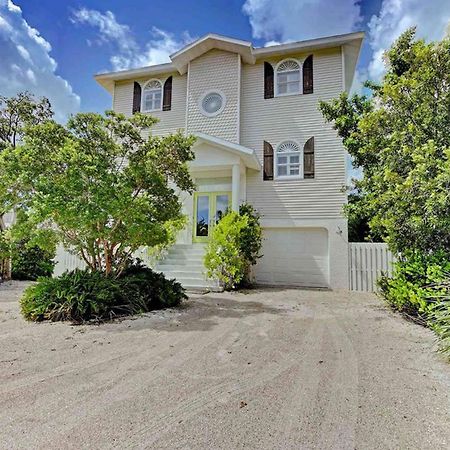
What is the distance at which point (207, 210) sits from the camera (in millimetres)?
12570

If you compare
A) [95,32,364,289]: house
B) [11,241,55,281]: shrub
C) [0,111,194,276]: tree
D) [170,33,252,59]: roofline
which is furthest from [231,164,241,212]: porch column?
[11,241,55,281]: shrub

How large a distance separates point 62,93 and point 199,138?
7337 mm

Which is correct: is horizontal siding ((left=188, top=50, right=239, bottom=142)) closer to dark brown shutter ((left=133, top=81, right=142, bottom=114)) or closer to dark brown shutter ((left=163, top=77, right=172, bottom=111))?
dark brown shutter ((left=163, top=77, right=172, bottom=111))

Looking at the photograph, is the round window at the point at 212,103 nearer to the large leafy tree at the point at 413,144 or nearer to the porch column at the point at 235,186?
the porch column at the point at 235,186

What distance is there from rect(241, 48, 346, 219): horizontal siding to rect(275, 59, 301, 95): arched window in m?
0.29

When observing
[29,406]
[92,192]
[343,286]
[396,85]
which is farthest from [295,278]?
[29,406]

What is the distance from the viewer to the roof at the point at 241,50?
39.4 ft

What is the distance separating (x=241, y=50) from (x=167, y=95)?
3788 millimetres

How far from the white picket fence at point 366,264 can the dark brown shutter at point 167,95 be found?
32.0 ft

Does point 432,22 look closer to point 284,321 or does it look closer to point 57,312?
point 284,321

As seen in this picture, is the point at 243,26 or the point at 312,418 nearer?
the point at 312,418

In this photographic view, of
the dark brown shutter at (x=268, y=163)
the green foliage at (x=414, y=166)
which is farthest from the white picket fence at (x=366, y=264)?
the dark brown shutter at (x=268, y=163)

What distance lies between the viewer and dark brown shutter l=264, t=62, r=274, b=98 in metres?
12.9

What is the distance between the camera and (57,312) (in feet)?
18.6
